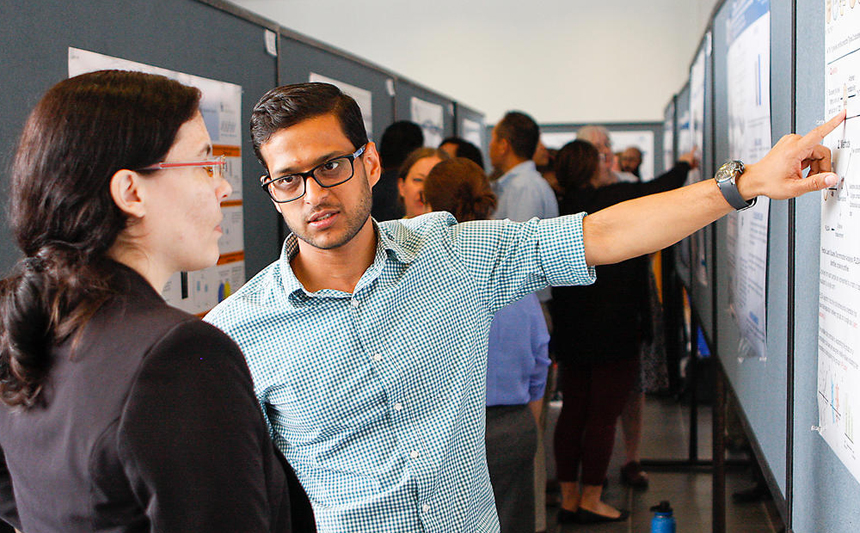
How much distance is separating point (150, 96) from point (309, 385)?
64cm

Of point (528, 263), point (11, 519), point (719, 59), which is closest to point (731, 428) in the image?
point (719, 59)

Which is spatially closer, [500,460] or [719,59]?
[500,460]

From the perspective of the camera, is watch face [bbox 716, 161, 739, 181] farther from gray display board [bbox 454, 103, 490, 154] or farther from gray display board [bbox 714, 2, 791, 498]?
gray display board [bbox 454, 103, 490, 154]

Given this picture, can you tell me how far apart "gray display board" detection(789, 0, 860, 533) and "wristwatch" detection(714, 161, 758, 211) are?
84mm

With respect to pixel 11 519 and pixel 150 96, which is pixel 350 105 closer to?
pixel 150 96

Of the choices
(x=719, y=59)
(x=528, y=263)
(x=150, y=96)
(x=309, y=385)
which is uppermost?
(x=719, y=59)

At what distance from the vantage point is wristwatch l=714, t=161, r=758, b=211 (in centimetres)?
110

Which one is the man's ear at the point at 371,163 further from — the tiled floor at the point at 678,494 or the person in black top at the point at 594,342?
the tiled floor at the point at 678,494

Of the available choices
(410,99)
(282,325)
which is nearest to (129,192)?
(282,325)

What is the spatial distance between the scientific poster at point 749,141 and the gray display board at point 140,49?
1.23 m

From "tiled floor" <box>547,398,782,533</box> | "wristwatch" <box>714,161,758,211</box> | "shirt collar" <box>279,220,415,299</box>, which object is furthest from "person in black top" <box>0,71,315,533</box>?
"tiled floor" <box>547,398,782,533</box>

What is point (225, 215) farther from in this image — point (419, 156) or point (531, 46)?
point (531, 46)

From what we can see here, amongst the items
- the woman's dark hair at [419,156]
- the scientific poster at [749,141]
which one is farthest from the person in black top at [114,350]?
the woman's dark hair at [419,156]

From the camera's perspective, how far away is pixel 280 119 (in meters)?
1.33
